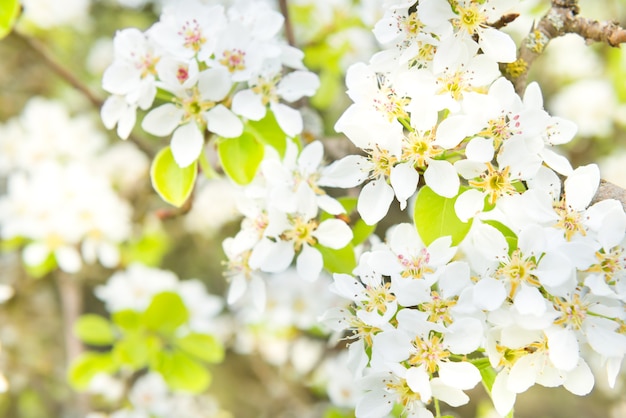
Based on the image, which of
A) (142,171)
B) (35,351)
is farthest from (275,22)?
(35,351)

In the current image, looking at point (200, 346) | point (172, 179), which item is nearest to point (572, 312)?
point (172, 179)

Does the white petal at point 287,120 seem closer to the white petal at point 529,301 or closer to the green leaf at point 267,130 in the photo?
the green leaf at point 267,130

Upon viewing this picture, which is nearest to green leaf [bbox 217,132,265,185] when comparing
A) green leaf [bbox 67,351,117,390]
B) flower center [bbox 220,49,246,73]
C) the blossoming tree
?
the blossoming tree

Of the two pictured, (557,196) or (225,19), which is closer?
(557,196)

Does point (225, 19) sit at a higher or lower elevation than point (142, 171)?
higher

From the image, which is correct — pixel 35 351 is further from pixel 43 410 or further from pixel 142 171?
pixel 142 171

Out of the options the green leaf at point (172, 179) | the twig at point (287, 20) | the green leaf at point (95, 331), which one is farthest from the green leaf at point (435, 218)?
the green leaf at point (95, 331)
